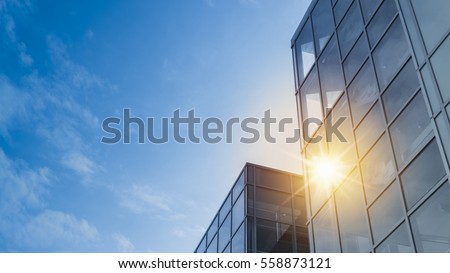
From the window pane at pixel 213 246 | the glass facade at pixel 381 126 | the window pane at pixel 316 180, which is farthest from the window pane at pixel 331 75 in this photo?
the window pane at pixel 213 246

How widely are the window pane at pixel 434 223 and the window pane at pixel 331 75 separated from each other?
5120 mm

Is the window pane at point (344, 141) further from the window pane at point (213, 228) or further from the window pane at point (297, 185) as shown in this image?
the window pane at point (213, 228)

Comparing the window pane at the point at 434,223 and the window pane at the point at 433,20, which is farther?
the window pane at the point at 433,20

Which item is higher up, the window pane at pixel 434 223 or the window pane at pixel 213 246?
the window pane at pixel 213 246

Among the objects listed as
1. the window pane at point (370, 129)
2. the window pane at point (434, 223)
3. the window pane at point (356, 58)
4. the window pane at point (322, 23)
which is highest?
the window pane at point (322, 23)

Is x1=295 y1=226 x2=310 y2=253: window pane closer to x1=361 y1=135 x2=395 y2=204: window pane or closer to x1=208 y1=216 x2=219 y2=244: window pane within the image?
x1=208 y1=216 x2=219 y2=244: window pane

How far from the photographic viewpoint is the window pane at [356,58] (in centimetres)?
1269

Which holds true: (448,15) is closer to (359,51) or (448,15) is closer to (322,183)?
(359,51)

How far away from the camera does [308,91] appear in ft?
52.3

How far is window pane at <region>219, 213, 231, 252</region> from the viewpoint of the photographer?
2245 cm
